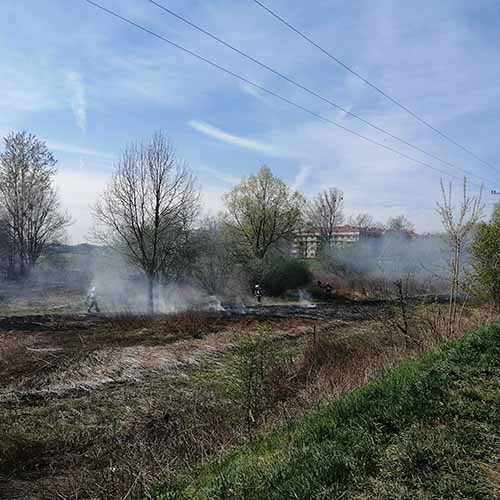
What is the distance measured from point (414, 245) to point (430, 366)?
4490 centimetres

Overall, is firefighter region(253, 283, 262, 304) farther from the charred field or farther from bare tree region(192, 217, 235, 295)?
the charred field

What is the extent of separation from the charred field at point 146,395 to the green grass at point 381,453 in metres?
0.93

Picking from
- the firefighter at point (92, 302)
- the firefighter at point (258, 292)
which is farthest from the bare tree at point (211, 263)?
the firefighter at point (92, 302)

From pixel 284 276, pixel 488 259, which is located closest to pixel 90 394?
pixel 488 259

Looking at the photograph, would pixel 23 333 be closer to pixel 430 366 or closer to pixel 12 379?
pixel 12 379

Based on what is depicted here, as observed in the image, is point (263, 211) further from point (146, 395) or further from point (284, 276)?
point (146, 395)

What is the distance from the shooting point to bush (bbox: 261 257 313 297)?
36156mm

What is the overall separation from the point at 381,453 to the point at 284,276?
3291 centimetres

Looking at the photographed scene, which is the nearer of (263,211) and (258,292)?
(258,292)

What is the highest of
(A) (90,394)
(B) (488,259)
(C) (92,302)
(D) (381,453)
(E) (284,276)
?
(B) (488,259)

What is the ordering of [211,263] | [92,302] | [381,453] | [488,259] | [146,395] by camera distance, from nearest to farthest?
[381,453], [146,395], [488,259], [92,302], [211,263]

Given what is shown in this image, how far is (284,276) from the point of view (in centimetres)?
3672

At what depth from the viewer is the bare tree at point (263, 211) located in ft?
144

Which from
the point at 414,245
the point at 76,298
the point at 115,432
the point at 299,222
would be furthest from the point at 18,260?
the point at 414,245
